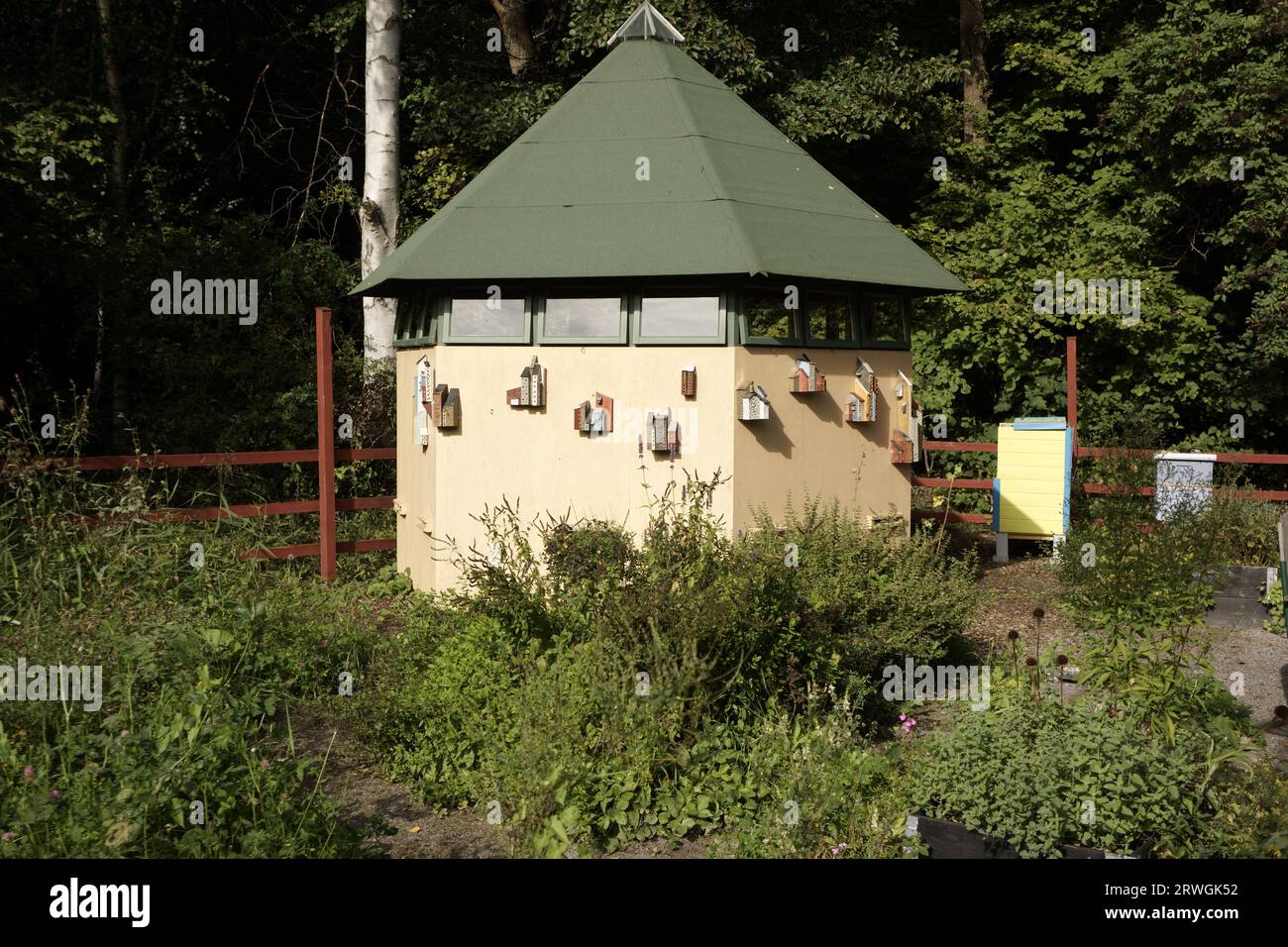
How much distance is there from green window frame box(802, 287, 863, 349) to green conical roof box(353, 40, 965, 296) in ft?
0.96

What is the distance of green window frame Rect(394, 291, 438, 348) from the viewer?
10047mm

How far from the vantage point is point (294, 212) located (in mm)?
21641

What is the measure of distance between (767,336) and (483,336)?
242 centimetres

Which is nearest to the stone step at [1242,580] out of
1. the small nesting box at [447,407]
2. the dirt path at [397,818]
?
the small nesting box at [447,407]

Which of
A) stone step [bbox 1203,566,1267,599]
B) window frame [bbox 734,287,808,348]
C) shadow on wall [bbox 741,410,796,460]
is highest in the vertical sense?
window frame [bbox 734,287,808,348]

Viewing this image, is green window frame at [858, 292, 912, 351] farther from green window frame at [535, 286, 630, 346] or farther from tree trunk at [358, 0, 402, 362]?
tree trunk at [358, 0, 402, 362]

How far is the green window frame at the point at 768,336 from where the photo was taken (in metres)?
8.88

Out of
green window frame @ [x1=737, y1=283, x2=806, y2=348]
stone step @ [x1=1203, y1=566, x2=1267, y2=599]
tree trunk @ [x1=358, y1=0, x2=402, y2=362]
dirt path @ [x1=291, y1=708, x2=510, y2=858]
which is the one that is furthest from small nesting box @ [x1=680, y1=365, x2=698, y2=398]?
tree trunk @ [x1=358, y1=0, x2=402, y2=362]

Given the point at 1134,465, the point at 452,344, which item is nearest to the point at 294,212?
the point at 452,344

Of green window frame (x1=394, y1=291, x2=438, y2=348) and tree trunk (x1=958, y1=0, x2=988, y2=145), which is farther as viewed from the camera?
tree trunk (x1=958, y1=0, x2=988, y2=145)

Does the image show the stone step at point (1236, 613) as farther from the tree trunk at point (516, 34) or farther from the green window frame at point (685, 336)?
the tree trunk at point (516, 34)

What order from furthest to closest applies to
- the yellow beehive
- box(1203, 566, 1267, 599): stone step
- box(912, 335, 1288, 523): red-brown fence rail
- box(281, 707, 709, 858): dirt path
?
the yellow beehive
box(912, 335, 1288, 523): red-brown fence rail
box(1203, 566, 1267, 599): stone step
box(281, 707, 709, 858): dirt path

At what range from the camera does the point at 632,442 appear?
9133 millimetres

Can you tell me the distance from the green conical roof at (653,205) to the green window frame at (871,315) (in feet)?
0.98
